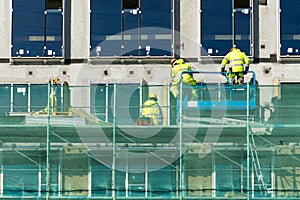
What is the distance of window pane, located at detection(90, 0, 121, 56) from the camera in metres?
28.3

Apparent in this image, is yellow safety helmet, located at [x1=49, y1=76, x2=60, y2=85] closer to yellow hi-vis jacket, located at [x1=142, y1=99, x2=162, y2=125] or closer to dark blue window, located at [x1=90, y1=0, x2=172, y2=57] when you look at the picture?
dark blue window, located at [x1=90, y1=0, x2=172, y2=57]

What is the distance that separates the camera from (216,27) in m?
28.1

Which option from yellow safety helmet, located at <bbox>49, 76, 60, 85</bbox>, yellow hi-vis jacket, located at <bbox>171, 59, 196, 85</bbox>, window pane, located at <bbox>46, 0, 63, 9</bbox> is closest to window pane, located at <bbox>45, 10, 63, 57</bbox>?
window pane, located at <bbox>46, 0, 63, 9</bbox>

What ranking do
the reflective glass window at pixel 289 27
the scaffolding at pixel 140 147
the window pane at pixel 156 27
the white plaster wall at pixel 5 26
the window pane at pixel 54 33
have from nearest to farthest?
the scaffolding at pixel 140 147
the reflective glass window at pixel 289 27
the window pane at pixel 156 27
the window pane at pixel 54 33
the white plaster wall at pixel 5 26

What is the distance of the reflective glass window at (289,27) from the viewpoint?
27.9 meters

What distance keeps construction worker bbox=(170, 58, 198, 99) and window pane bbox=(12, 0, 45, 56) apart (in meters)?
5.83

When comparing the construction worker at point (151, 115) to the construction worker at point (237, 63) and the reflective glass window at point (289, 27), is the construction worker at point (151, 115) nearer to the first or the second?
the construction worker at point (237, 63)

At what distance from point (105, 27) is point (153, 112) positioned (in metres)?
5.22

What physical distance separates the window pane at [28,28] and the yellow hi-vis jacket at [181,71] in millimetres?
5878

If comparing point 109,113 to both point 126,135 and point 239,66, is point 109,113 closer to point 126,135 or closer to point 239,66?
point 126,135

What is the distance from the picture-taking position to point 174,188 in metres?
25.8

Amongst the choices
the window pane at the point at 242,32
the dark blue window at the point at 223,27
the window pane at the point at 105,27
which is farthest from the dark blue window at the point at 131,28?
the window pane at the point at 242,32

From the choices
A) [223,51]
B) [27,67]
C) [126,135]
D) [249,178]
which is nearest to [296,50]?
[223,51]

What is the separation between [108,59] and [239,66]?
567 cm
